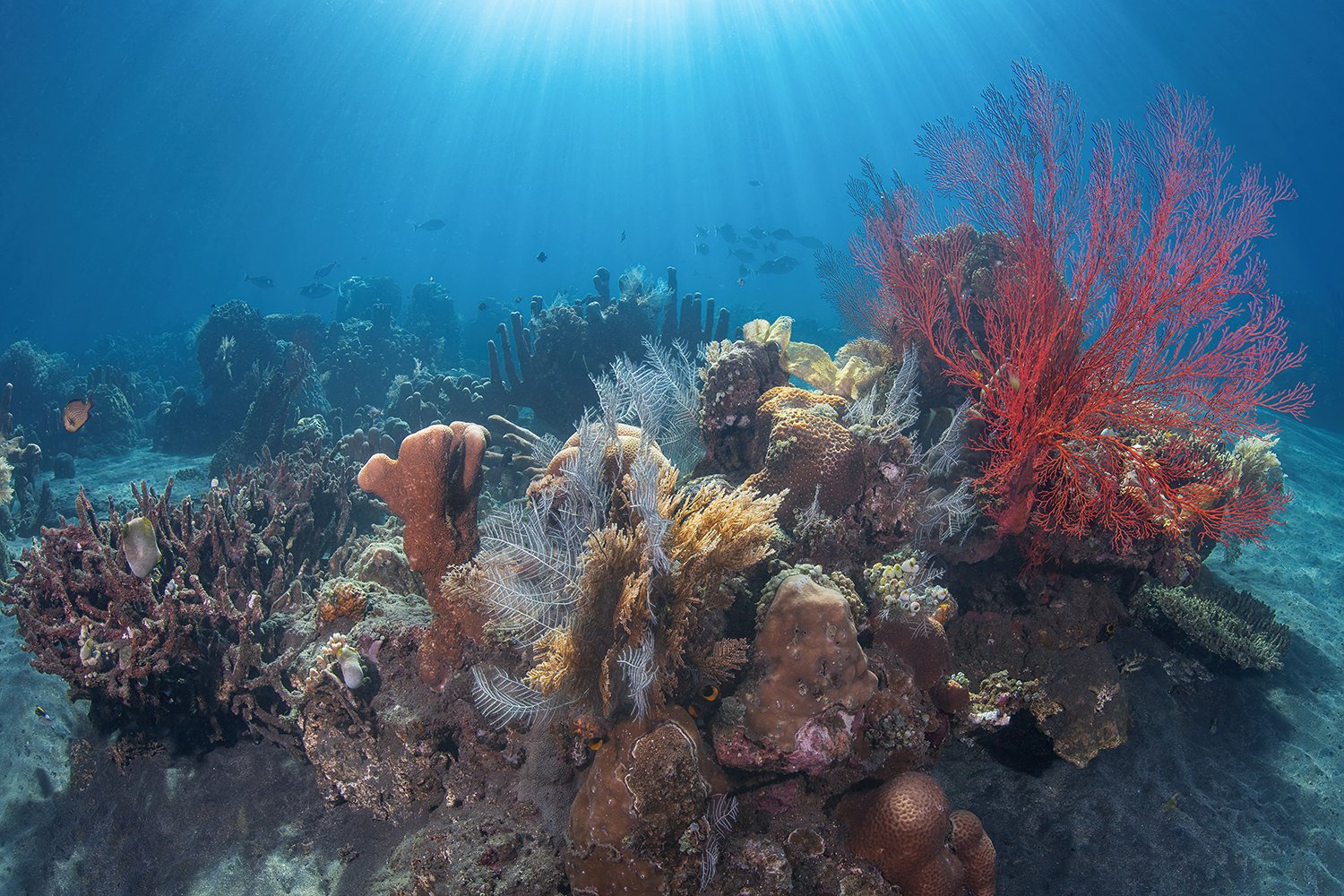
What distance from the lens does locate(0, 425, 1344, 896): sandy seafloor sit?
10.9ft

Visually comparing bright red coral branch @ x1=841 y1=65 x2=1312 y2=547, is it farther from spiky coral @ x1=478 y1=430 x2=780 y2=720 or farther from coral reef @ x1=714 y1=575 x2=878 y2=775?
spiky coral @ x1=478 y1=430 x2=780 y2=720

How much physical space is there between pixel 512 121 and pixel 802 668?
108 metres

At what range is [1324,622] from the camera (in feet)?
20.1

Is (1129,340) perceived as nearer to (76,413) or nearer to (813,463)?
(813,463)

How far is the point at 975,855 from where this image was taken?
2986 mm

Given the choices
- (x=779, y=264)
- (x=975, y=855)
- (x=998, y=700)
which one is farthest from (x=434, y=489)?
(x=779, y=264)

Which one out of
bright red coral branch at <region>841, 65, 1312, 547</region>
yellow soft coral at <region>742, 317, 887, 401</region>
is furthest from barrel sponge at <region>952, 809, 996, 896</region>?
yellow soft coral at <region>742, 317, 887, 401</region>

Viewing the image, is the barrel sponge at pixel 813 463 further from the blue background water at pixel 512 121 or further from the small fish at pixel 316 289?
the blue background water at pixel 512 121

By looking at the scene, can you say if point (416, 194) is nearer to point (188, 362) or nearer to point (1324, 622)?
point (188, 362)

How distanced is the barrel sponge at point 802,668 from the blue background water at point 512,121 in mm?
37497

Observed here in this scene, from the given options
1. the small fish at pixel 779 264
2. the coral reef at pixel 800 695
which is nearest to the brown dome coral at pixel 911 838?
the coral reef at pixel 800 695

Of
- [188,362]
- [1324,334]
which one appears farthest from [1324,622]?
[188,362]

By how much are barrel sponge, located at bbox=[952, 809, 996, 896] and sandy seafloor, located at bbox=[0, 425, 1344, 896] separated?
0.30m

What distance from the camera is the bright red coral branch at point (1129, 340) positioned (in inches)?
157
